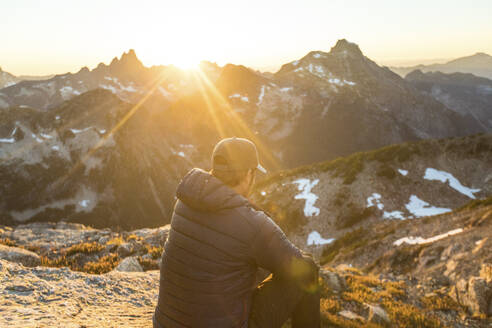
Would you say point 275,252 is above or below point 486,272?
above

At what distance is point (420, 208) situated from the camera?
38531 millimetres

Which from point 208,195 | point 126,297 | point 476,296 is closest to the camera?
point 208,195

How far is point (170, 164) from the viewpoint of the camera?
176 m

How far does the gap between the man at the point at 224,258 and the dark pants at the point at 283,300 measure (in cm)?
1

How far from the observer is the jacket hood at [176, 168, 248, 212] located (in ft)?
9.33

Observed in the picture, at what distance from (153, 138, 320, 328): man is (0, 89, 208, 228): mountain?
151m

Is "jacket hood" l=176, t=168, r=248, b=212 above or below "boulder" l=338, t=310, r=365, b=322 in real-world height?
above

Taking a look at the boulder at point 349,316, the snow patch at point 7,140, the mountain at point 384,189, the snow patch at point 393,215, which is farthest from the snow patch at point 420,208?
the snow patch at point 7,140

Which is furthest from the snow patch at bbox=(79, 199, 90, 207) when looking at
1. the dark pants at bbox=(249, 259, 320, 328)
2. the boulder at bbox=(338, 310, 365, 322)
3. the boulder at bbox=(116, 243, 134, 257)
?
the dark pants at bbox=(249, 259, 320, 328)

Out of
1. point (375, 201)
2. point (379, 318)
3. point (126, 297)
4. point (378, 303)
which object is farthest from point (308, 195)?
point (126, 297)

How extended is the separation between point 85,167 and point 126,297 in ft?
533

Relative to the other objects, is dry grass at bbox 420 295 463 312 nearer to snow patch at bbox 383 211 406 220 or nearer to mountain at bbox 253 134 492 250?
mountain at bbox 253 134 492 250

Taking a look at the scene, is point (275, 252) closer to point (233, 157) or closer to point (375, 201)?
point (233, 157)

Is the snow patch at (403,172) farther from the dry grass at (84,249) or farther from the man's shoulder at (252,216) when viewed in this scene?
the man's shoulder at (252,216)
